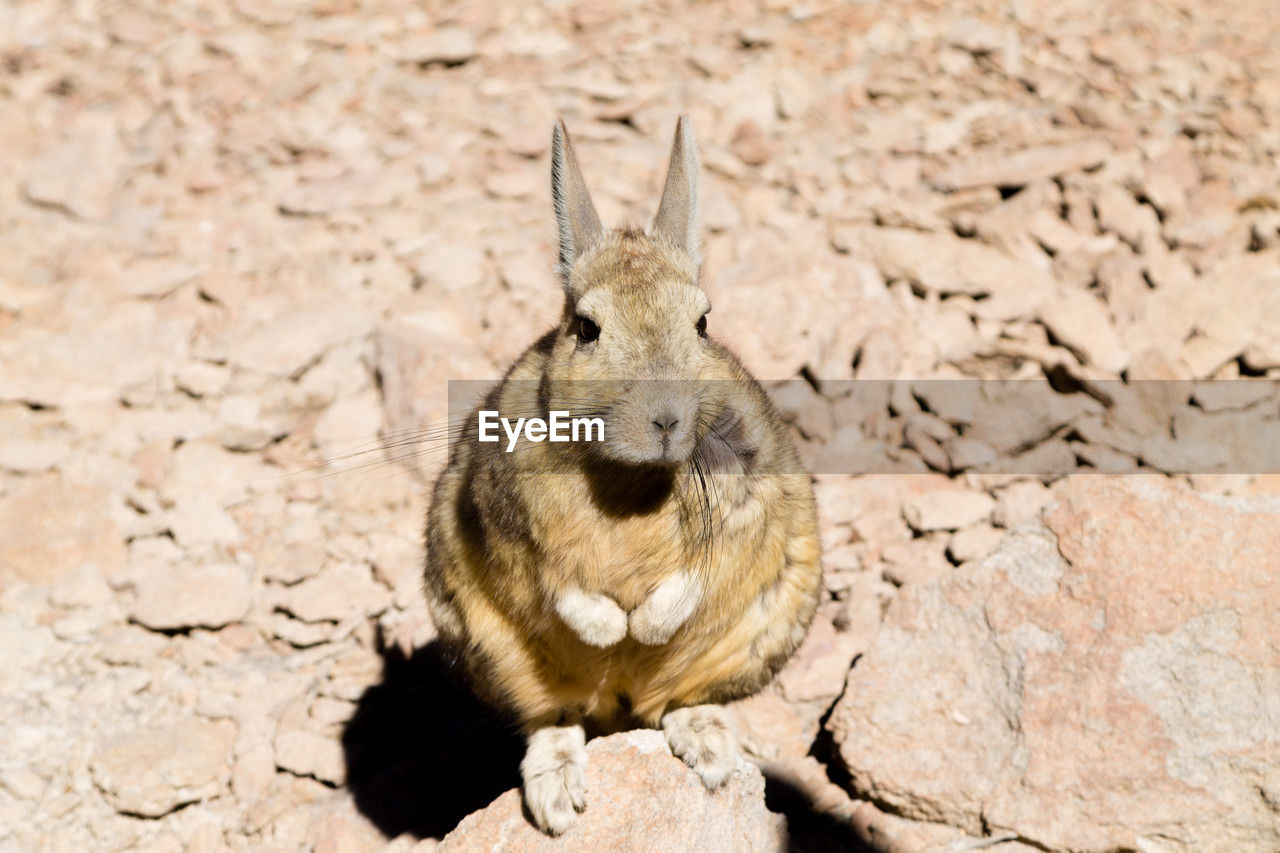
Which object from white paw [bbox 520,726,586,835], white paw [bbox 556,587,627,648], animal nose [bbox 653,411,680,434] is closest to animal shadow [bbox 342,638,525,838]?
white paw [bbox 520,726,586,835]

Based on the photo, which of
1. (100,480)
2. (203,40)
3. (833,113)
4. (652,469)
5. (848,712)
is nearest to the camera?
(652,469)

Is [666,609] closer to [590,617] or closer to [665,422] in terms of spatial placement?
[590,617]

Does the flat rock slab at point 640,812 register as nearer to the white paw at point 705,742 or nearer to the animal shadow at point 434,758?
the white paw at point 705,742

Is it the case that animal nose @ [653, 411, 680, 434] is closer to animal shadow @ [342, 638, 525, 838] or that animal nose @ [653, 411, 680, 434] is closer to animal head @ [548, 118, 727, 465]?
animal head @ [548, 118, 727, 465]

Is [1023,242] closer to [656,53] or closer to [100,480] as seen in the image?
[656,53]

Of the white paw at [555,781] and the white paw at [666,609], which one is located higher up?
the white paw at [666,609]

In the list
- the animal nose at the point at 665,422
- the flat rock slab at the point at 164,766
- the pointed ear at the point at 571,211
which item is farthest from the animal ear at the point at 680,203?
the flat rock slab at the point at 164,766

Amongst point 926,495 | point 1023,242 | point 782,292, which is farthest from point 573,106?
point 926,495

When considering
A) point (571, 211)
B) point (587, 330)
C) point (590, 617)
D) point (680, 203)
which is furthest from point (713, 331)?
point (590, 617)
